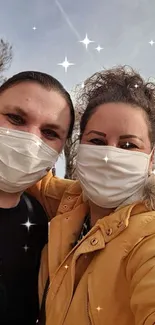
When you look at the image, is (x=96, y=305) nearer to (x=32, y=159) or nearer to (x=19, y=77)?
(x=32, y=159)

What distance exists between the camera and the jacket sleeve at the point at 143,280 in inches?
45.4

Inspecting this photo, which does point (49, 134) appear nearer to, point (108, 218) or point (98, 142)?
point (98, 142)

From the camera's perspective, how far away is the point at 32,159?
6.36 feet

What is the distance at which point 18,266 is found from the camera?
1.82 m

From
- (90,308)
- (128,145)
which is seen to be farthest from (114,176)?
(90,308)

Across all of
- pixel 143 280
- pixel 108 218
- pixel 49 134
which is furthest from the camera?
pixel 49 134

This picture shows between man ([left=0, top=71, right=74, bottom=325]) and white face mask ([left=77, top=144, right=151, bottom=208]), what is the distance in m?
0.27

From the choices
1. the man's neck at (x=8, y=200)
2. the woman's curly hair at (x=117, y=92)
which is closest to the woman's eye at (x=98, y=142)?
the woman's curly hair at (x=117, y=92)

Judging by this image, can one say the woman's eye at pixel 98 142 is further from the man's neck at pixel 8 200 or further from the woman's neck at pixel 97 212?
the man's neck at pixel 8 200

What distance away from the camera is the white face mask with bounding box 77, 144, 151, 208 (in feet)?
5.78

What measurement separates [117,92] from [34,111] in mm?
455

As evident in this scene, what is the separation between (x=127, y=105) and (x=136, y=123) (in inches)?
5.0

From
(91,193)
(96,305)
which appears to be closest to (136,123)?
(91,193)

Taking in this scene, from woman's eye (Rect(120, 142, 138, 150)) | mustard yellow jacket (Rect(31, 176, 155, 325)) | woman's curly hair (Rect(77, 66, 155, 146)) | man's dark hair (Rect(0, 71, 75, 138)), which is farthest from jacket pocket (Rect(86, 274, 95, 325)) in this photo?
man's dark hair (Rect(0, 71, 75, 138))
